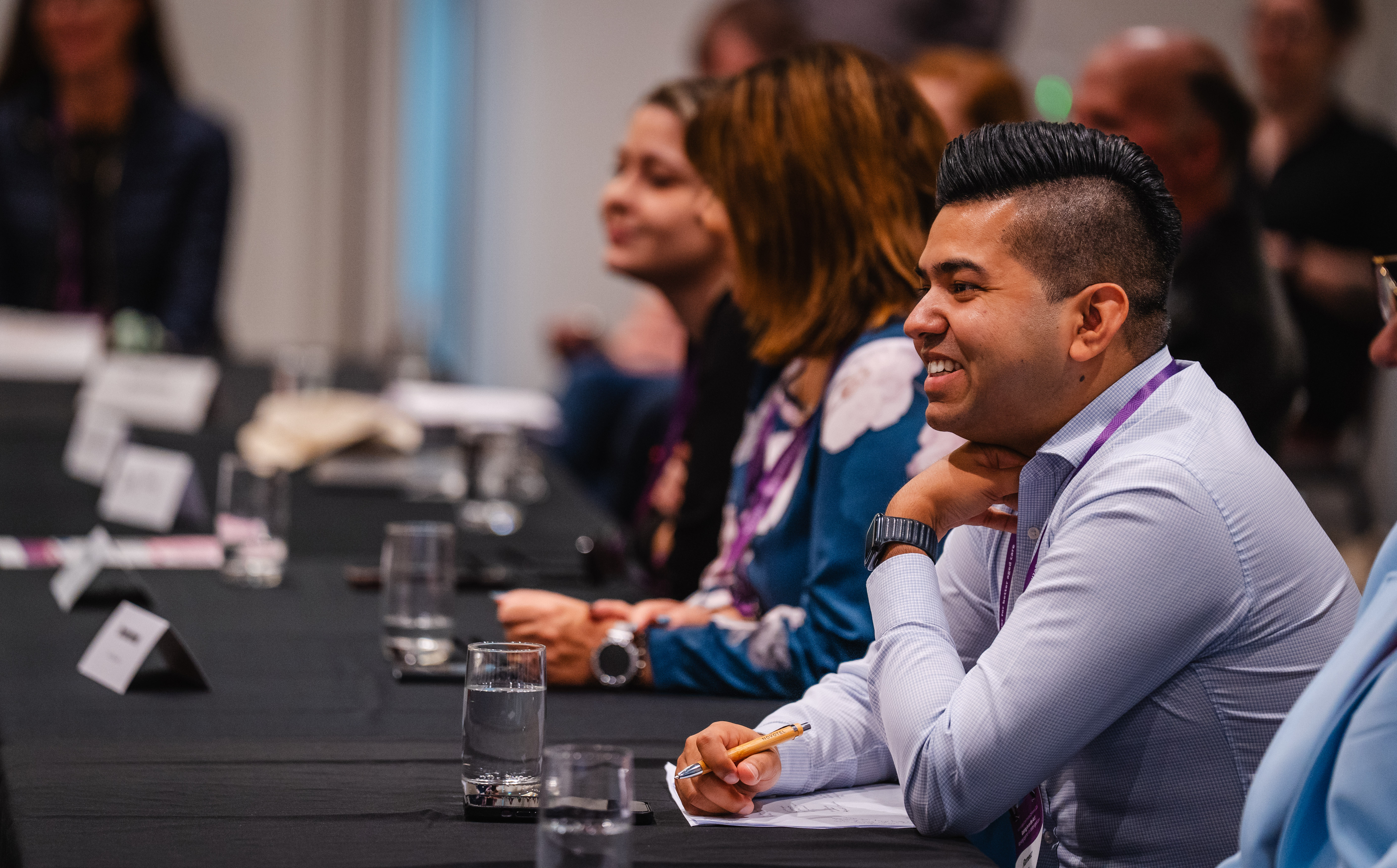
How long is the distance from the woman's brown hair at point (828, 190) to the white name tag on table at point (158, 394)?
210cm

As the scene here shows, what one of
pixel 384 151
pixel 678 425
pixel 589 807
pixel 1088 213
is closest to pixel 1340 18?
pixel 678 425

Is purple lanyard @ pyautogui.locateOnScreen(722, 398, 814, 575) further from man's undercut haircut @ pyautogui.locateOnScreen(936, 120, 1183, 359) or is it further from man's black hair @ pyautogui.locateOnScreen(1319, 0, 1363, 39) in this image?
man's black hair @ pyautogui.locateOnScreen(1319, 0, 1363, 39)

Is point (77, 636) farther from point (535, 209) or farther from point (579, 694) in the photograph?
point (535, 209)

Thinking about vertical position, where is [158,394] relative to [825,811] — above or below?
below

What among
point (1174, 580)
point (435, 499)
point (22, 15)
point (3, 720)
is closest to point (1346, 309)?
point (435, 499)

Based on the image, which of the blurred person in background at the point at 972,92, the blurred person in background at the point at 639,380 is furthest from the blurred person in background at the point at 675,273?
the blurred person in background at the point at 639,380

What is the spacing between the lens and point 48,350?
4.24 meters

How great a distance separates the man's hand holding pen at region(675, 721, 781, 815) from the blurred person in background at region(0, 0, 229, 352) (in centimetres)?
388

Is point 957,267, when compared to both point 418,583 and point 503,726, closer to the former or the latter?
point 503,726

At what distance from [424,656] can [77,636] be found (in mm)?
448

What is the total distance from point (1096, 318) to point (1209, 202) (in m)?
1.72

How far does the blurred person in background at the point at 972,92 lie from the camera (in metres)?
2.88

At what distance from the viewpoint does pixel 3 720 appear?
4.74ft

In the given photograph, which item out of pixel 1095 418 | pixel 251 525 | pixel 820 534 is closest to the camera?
pixel 1095 418
